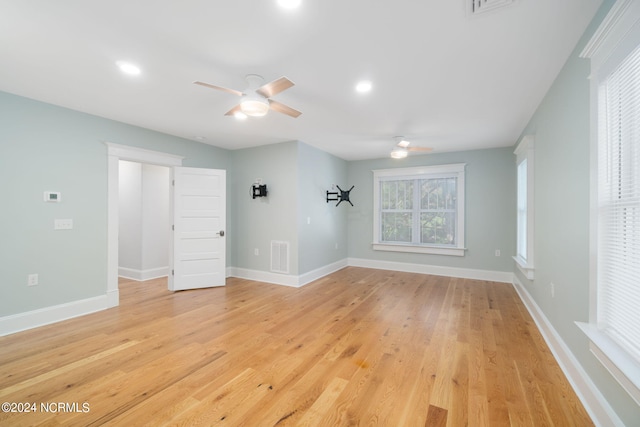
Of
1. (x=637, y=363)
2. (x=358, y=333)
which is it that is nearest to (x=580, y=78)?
(x=637, y=363)

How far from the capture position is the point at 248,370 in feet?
7.36

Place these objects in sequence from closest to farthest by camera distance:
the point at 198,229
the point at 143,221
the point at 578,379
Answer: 1. the point at 578,379
2. the point at 198,229
3. the point at 143,221

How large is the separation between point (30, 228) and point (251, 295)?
2772mm

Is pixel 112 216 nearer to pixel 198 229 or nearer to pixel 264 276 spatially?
pixel 198 229

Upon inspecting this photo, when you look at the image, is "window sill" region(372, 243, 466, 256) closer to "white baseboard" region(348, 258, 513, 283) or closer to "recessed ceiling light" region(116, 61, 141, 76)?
"white baseboard" region(348, 258, 513, 283)

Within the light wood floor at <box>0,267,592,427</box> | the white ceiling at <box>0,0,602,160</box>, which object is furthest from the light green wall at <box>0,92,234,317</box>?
the light wood floor at <box>0,267,592,427</box>

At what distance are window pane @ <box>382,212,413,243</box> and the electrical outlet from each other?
5.87 meters

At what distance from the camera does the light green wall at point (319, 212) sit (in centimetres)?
498

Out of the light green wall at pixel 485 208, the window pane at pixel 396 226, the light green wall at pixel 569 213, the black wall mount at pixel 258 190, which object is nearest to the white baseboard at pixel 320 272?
the window pane at pixel 396 226

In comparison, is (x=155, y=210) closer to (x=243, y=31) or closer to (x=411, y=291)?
(x=243, y=31)

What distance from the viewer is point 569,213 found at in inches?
85.3

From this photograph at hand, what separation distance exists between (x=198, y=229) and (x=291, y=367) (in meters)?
3.24

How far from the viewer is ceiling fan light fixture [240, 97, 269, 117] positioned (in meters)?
2.45

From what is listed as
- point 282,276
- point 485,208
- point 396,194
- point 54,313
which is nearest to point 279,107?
point 282,276
